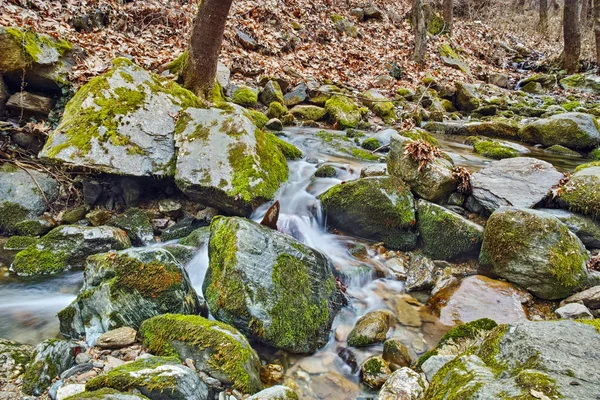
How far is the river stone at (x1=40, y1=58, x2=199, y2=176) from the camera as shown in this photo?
5.67 m

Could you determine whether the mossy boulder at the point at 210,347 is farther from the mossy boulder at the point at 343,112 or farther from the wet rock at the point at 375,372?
the mossy boulder at the point at 343,112

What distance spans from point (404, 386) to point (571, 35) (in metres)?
22.4

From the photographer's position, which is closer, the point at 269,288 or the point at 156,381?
the point at 156,381

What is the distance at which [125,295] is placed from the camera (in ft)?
11.6

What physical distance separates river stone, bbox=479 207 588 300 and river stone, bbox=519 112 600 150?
677cm

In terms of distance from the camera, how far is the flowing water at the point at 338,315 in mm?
3572

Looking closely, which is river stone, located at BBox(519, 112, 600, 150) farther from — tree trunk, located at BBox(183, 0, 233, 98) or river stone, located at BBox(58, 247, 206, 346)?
river stone, located at BBox(58, 247, 206, 346)

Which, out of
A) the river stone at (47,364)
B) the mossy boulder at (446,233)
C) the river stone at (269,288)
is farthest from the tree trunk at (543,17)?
the river stone at (47,364)

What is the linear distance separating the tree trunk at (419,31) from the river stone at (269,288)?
1599 centimetres

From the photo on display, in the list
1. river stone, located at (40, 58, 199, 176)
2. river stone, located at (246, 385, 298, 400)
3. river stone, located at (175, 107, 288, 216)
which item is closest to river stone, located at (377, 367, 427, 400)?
river stone, located at (246, 385, 298, 400)

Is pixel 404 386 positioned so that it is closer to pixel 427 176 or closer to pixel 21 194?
pixel 427 176

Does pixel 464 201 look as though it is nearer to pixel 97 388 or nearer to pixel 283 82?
pixel 97 388

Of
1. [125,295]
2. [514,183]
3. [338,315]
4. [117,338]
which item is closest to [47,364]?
[117,338]

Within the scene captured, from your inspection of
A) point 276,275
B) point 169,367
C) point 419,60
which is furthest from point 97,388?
point 419,60
